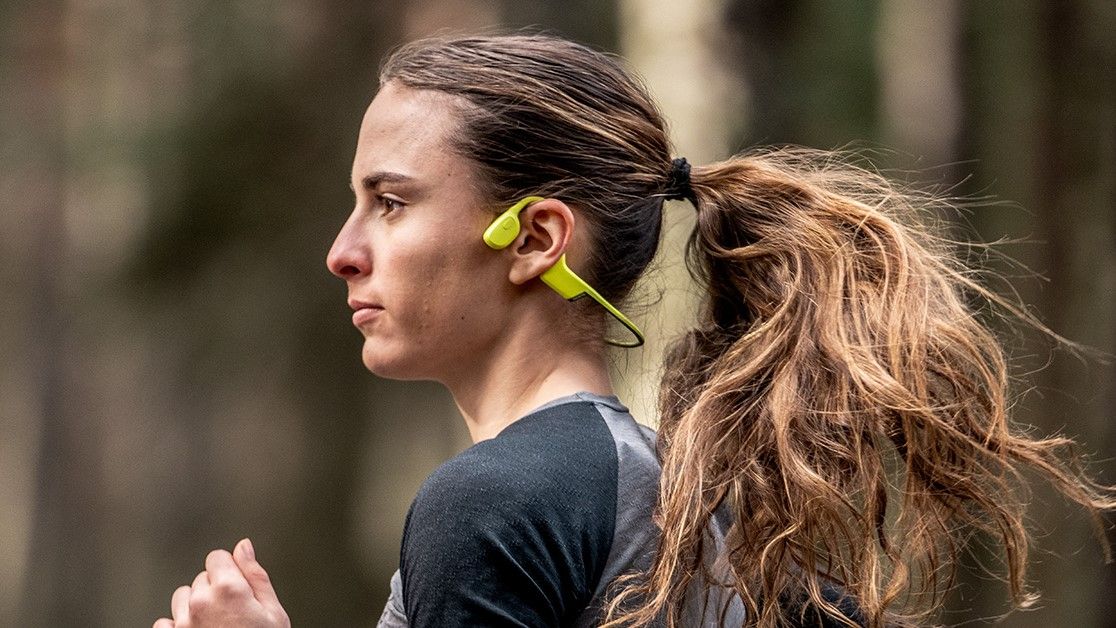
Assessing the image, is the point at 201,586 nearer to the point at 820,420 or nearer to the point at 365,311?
the point at 365,311

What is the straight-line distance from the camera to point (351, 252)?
1729mm

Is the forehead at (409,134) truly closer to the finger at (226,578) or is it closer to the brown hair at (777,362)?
the brown hair at (777,362)

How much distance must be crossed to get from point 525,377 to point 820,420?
1.19ft

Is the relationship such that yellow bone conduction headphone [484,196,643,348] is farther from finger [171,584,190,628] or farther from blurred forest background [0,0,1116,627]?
blurred forest background [0,0,1116,627]

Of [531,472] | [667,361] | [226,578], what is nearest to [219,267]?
[667,361]

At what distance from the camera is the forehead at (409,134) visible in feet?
5.60

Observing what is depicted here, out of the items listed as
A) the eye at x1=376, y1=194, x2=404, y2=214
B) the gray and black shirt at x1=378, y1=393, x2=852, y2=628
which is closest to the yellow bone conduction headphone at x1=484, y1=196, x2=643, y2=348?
the eye at x1=376, y1=194, x2=404, y2=214

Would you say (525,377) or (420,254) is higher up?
(420,254)

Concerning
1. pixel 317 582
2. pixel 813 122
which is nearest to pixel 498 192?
pixel 813 122

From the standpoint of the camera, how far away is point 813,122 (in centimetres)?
485

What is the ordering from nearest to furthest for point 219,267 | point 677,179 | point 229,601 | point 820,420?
point 229,601, point 820,420, point 677,179, point 219,267

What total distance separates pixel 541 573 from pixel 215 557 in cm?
40

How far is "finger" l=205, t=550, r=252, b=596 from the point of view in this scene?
1.51 m

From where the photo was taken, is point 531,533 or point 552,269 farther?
point 552,269
